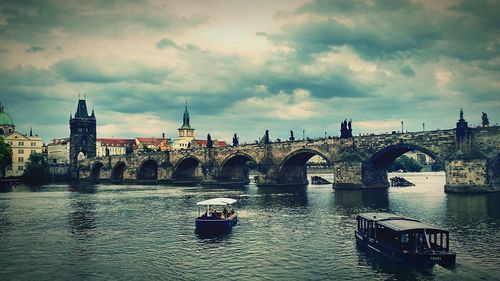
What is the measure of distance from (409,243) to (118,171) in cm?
14272

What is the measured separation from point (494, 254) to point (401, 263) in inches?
253

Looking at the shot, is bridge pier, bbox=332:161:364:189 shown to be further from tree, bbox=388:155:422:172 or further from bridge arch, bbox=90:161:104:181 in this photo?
tree, bbox=388:155:422:172

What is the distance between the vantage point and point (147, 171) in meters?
146

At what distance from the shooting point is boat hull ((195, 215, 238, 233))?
36.8 m

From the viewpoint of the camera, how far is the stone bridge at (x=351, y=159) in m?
59.9

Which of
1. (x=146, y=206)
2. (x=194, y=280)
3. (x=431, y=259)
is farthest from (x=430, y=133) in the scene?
(x=194, y=280)

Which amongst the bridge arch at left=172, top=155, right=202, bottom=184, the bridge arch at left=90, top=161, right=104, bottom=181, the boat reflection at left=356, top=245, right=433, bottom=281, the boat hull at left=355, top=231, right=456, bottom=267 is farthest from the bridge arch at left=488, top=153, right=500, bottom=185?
the bridge arch at left=90, top=161, right=104, bottom=181

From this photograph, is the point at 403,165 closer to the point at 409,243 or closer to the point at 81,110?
the point at 81,110

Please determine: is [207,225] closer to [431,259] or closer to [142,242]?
[142,242]

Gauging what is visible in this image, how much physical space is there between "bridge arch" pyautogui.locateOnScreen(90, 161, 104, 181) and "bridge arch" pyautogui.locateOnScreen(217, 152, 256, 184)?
6745 cm

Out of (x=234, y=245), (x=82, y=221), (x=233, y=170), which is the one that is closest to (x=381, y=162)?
(x=233, y=170)

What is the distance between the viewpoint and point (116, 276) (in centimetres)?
2398

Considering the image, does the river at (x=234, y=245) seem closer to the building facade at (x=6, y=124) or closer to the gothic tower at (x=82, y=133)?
the gothic tower at (x=82, y=133)

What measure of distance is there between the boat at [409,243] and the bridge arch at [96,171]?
475ft
